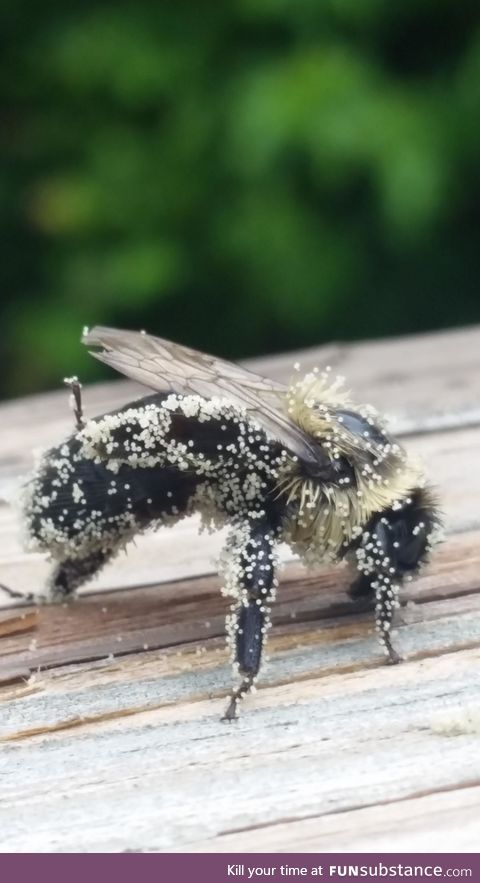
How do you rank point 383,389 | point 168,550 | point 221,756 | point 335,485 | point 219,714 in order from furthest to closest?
point 383,389 < point 168,550 < point 335,485 < point 219,714 < point 221,756

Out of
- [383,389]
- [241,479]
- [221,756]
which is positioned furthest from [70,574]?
[383,389]

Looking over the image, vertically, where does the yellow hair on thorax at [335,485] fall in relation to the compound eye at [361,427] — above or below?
below

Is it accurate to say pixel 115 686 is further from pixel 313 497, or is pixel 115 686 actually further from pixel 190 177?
pixel 190 177

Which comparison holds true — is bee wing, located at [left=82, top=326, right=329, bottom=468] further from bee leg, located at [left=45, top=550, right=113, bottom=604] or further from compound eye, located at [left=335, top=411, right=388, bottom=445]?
bee leg, located at [left=45, top=550, right=113, bottom=604]

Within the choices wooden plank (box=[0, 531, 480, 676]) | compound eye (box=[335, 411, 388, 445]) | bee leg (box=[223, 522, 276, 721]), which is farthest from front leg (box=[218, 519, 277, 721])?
compound eye (box=[335, 411, 388, 445])

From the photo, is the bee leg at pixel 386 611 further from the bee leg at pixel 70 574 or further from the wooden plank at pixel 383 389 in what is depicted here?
the wooden plank at pixel 383 389

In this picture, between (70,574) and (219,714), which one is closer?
(219,714)

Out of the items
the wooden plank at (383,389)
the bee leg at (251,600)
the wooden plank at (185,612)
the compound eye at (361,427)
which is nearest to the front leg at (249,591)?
the bee leg at (251,600)

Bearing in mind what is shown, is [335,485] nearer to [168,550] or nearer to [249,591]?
[249,591]
